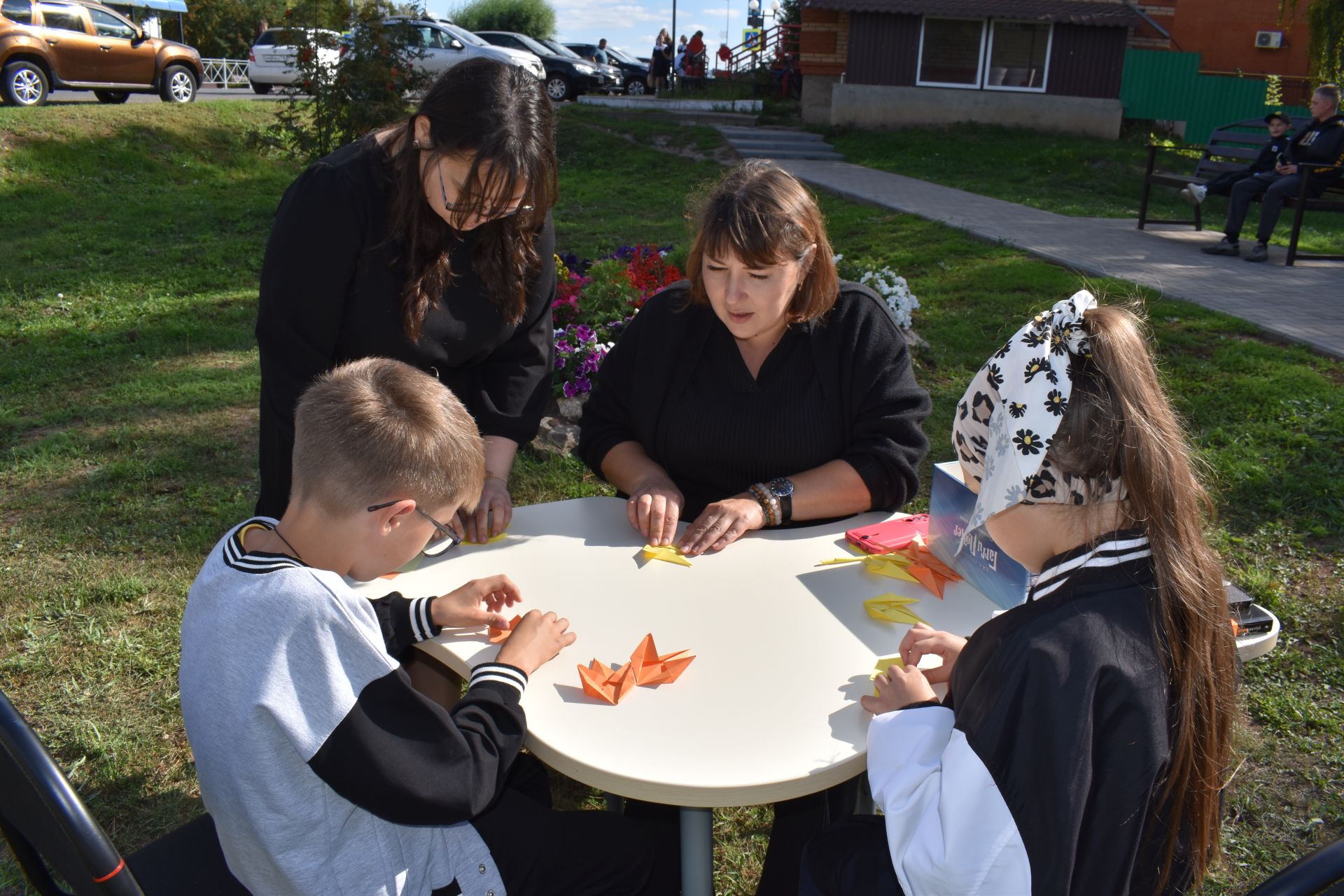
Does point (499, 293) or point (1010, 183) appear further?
point (1010, 183)

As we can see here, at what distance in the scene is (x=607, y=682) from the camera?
1.63m

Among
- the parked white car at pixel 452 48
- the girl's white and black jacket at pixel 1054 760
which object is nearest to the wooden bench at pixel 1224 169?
the girl's white and black jacket at pixel 1054 760

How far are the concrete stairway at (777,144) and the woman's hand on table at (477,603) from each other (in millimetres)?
13519

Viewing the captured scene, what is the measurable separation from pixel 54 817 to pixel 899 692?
1136 millimetres

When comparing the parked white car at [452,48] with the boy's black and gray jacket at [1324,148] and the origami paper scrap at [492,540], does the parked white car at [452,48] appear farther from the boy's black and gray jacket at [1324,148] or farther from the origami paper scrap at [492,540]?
the origami paper scrap at [492,540]

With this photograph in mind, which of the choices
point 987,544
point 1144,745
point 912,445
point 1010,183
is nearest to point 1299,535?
point 912,445

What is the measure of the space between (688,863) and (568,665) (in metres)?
0.39

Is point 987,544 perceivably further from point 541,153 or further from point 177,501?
point 177,501

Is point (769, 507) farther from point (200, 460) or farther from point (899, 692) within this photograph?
point (200, 460)

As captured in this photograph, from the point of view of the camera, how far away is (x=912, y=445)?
94.0 inches

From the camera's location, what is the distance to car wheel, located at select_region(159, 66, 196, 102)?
15.4 meters

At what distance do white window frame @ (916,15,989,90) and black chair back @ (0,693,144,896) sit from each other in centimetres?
1925

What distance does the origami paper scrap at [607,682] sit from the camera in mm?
1595

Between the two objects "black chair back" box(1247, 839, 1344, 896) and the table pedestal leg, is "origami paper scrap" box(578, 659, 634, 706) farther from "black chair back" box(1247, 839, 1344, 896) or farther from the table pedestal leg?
"black chair back" box(1247, 839, 1344, 896)
